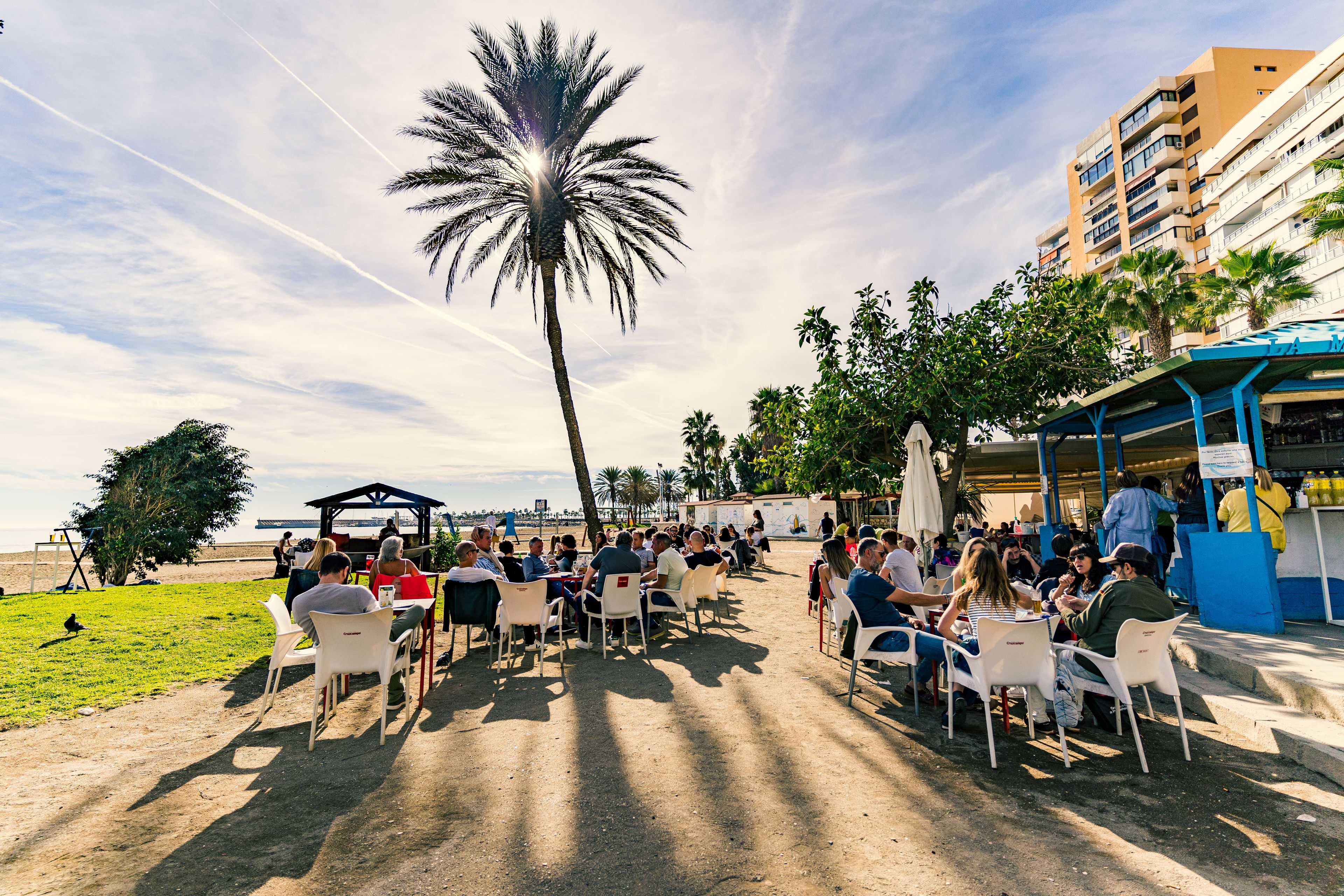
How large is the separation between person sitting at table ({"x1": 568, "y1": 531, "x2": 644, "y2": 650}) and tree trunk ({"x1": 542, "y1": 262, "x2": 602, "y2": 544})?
22.2ft

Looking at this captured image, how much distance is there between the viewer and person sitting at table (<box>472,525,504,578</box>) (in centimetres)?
763

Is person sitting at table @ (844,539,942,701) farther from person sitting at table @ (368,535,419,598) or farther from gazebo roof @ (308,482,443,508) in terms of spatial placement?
gazebo roof @ (308,482,443,508)

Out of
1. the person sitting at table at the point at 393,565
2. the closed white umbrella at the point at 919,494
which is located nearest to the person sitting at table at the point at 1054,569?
the closed white umbrella at the point at 919,494

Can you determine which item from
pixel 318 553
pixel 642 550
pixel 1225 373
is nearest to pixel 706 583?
pixel 642 550

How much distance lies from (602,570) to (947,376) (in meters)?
8.20

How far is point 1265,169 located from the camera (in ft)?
119

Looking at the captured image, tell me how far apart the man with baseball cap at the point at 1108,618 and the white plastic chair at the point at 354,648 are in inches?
185

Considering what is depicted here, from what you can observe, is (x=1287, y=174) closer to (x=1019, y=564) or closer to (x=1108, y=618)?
(x=1019, y=564)

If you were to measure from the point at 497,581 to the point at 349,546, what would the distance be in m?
11.0

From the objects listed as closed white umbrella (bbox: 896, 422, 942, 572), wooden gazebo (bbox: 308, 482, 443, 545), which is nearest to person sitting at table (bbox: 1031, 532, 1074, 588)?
closed white umbrella (bbox: 896, 422, 942, 572)

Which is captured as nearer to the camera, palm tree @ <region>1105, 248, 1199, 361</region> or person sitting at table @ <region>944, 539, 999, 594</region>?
person sitting at table @ <region>944, 539, 999, 594</region>

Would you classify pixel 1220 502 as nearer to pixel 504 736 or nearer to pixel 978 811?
pixel 978 811

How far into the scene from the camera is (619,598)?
745cm

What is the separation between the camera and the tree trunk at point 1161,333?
22703mm
